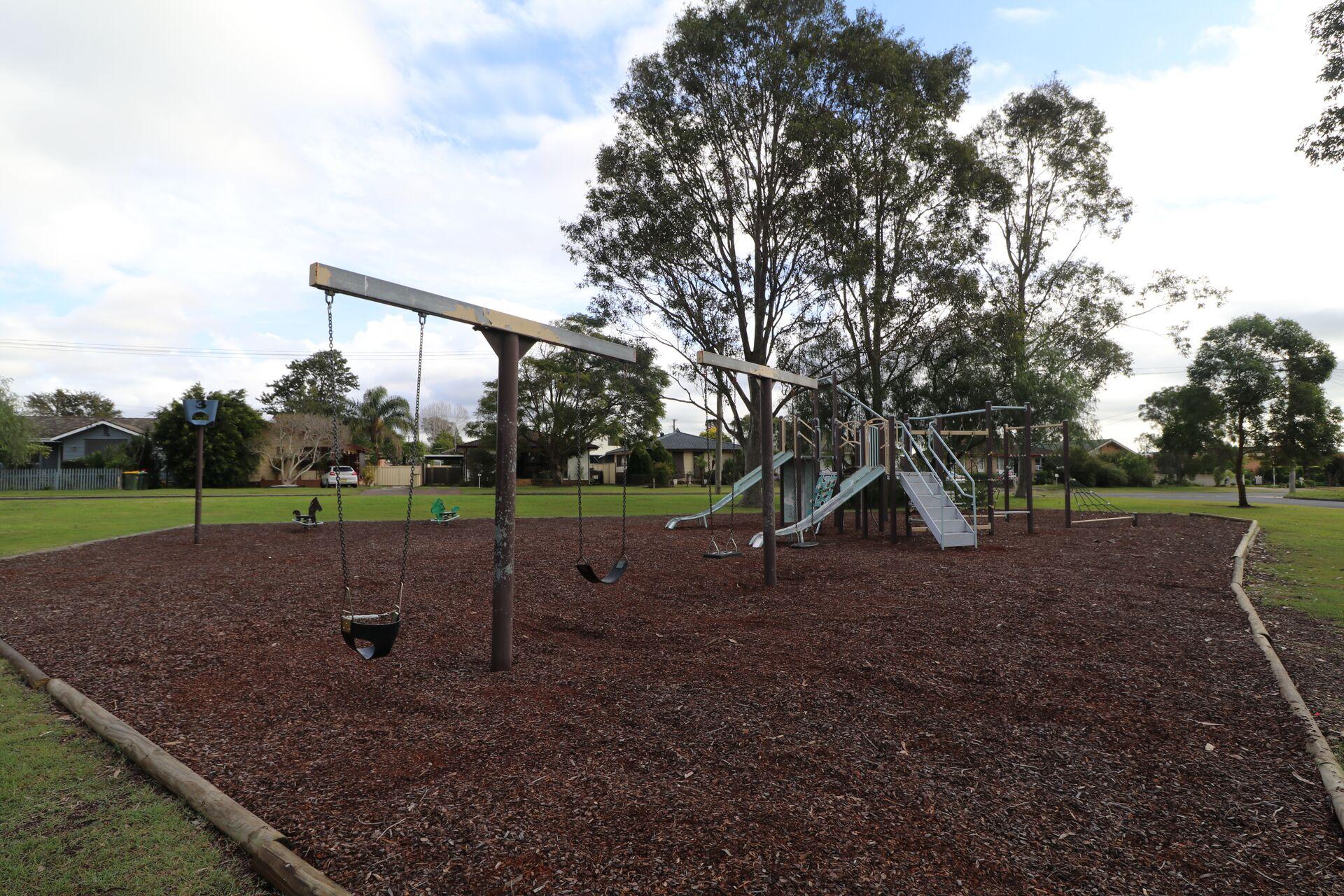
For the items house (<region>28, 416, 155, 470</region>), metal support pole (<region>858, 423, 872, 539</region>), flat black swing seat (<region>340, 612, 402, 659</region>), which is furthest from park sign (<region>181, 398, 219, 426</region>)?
house (<region>28, 416, 155, 470</region>)

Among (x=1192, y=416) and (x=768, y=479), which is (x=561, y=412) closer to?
(x=1192, y=416)

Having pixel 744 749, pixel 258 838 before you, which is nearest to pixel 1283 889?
pixel 744 749

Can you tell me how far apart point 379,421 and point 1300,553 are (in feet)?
196

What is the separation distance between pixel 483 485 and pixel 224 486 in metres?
15.8

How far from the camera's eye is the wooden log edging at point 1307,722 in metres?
3.45

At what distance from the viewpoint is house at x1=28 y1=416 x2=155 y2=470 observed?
158 ft

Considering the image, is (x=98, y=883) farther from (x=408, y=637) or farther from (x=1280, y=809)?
(x=1280, y=809)

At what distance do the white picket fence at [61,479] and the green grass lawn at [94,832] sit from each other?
162ft

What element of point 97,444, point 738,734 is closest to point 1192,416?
point 738,734

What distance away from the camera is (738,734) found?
13.6 ft

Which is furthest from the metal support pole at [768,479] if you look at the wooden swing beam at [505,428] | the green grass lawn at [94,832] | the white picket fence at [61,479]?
the white picket fence at [61,479]

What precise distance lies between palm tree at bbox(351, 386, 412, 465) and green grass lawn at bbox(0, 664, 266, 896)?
58.1 metres

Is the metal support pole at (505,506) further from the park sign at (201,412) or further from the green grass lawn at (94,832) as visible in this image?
the park sign at (201,412)

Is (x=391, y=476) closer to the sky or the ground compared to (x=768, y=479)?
closer to the ground
